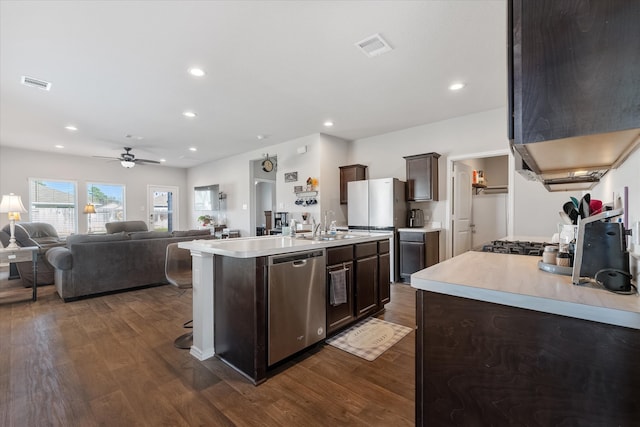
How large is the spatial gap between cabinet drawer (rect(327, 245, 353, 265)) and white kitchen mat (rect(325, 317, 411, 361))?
0.72 meters

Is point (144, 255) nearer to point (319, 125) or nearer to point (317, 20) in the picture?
point (319, 125)

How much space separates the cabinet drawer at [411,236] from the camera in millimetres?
4461

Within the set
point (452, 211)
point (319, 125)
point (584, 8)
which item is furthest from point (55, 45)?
point (452, 211)

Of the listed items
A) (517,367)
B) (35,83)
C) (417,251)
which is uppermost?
(35,83)

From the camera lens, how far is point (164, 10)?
213 centimetres

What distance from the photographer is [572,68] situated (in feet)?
2.77

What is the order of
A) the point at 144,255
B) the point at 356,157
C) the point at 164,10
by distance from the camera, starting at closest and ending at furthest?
1. the point at 164,10
2. the point at 144,255
3. the point at 356,157

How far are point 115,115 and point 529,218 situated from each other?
642 centimetres

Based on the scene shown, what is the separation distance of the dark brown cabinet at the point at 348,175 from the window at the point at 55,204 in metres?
7.15

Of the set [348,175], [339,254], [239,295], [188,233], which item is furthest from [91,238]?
[348,175]

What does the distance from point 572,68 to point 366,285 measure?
2473 mm

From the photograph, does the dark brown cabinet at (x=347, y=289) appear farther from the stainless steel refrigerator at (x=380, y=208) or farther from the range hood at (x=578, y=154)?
the stainless steel refrigerator at (x=380, y=208)

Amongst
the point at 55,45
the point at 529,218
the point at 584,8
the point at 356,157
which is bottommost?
the point at 529,218

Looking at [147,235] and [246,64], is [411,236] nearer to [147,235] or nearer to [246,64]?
[246,64]
